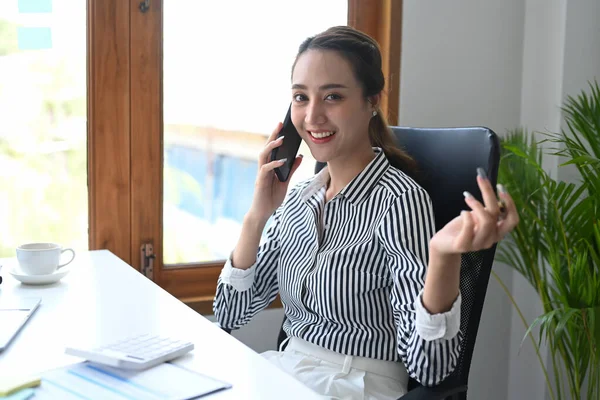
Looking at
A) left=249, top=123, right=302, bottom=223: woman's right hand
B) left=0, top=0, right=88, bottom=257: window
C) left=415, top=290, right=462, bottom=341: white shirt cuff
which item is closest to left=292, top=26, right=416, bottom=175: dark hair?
left=249, top=123, right=302, bottom=223: woman's right hand

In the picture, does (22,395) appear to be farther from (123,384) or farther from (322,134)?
(322,134)

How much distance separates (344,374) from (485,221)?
0.54 meters

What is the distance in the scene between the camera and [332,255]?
4.99ft

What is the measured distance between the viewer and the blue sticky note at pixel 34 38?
80.4 inches

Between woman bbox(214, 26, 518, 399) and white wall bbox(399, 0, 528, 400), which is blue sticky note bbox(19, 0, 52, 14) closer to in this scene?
woman bbox(214, 26, 518, 399)

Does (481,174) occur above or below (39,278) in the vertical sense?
above

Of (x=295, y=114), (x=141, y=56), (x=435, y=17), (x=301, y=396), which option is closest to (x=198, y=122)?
(x=141, y=56)

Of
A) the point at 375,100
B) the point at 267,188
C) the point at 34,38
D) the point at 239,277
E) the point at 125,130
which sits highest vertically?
the point at 34,38

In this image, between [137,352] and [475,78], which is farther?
[475,78]

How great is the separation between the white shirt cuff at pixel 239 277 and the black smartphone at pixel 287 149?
225mm

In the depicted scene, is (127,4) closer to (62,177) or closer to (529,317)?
(62,177)

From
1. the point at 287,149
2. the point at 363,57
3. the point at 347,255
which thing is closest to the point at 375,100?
the point at 363,57

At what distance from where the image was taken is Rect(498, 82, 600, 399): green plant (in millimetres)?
1974

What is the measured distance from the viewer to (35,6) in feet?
6.72
